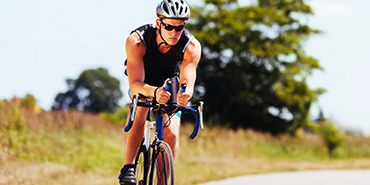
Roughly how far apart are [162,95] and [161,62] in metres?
0.78

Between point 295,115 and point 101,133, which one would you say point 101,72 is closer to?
point 295,115

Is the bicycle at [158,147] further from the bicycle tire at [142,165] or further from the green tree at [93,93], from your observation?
the green tree at [93,93]

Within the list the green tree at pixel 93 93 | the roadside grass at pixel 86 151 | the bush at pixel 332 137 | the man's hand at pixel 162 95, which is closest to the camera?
the man's hand at pixel 162 95

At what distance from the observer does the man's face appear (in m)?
4.58

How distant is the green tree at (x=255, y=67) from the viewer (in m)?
34.0

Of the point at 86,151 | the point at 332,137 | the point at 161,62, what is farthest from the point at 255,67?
the point at 161,62

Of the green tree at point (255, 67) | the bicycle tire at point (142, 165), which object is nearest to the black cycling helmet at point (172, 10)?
the bicycle tire at point (142, 165)

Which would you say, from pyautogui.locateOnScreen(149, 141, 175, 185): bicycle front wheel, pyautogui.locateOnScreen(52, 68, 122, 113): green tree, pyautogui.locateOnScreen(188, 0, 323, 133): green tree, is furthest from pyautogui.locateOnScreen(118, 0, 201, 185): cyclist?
pyautogui.locateOnScreen(52, 68, 122, 113): green tree

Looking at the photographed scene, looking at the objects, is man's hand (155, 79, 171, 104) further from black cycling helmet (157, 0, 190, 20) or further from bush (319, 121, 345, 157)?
bush (319, 121, 345, 157)

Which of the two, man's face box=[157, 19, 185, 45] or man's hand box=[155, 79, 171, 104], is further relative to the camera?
man's face box=[157, 19, 185, 45]

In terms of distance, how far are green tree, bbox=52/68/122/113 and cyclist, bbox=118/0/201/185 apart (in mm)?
59716

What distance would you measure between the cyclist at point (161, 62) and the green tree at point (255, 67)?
92.8 feet

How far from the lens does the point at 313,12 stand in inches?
1369

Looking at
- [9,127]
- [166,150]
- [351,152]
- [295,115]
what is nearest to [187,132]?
[9,127]
